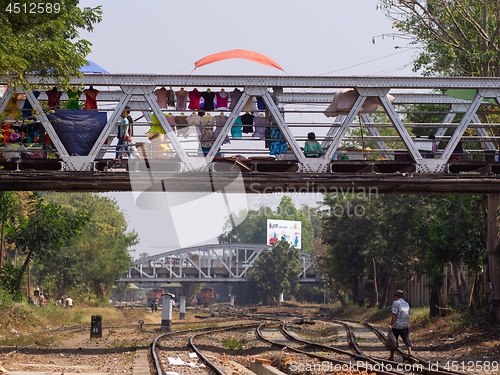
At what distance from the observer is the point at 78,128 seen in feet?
47.7

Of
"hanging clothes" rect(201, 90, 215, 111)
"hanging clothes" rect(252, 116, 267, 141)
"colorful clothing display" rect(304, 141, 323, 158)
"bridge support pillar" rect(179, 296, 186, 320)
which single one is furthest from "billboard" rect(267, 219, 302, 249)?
"hanging clothes" rect(201, 90, 215, 111)

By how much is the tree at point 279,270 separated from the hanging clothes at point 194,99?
7234 cm

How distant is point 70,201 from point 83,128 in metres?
70.9

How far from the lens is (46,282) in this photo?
55.0 m

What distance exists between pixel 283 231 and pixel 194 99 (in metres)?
101

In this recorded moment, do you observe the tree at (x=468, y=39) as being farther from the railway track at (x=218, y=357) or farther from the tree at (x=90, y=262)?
the tree at (x=90, y=262)

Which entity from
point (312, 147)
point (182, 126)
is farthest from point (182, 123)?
point (312, 147)

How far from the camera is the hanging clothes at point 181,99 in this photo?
1515cm

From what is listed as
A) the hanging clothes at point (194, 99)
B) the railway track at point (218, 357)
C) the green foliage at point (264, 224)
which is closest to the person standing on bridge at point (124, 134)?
the hanging clothes at point (194, 99)

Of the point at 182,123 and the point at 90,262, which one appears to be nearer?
the point at 182,123

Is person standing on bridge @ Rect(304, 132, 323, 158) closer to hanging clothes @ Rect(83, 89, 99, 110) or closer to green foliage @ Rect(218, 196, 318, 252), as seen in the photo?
hanging clothes @ Rect(83, 89, 99, 110)

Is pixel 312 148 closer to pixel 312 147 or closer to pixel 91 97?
pixel 312 147

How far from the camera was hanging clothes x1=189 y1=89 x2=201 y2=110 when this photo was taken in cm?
1513

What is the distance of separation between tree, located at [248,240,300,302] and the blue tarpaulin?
73025 mm
